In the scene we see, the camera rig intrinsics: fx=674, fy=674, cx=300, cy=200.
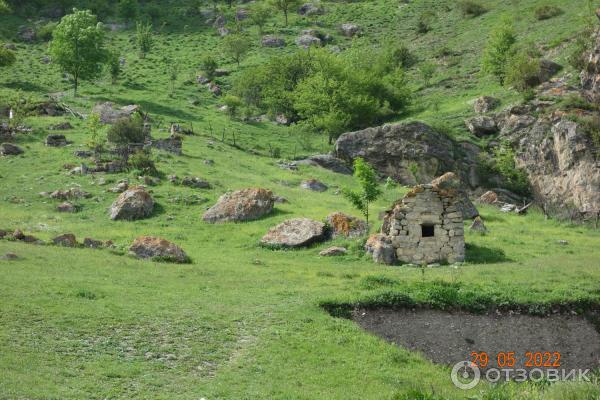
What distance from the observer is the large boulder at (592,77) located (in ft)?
196

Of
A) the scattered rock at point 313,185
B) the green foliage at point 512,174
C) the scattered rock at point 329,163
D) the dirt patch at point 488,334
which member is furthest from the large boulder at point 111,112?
the dirt patch at point 488,334

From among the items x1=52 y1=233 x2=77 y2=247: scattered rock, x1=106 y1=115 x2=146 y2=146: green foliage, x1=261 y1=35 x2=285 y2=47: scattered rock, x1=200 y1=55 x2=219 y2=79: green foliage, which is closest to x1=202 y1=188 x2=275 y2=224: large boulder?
x1=52 y1=233 x2=77 y2=247: scattered rock

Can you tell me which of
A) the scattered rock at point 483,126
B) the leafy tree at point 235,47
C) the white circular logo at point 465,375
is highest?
the leafy tree at point 235,47

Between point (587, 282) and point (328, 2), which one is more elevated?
point (328, 2)

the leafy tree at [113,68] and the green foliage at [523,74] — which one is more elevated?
the leafy tree at [113,68]

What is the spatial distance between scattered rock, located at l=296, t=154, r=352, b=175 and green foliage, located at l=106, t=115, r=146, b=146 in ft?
45.7

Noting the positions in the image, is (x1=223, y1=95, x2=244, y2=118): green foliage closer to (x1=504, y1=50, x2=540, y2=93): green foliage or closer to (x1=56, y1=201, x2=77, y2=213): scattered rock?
(x1=504, y1=50, x2=540, y2=93): green foliage

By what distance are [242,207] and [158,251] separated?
379 inches

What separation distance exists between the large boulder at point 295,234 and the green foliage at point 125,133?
2139 centimetres

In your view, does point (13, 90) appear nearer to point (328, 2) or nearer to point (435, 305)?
point (435, 305)

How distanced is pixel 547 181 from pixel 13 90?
181 feet

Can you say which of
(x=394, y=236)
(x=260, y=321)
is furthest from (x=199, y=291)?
(x=394, y=236)

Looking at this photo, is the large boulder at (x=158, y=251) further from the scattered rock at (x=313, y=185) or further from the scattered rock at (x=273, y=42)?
the scattered rock at (x=273, y=42)

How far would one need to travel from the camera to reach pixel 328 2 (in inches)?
5007
